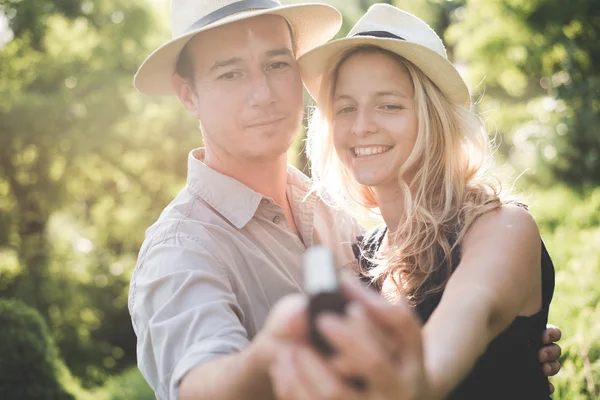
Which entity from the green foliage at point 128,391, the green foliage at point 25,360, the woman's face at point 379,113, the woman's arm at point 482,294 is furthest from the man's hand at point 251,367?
the green foliage at point 128,391

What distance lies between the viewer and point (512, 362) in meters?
2.36

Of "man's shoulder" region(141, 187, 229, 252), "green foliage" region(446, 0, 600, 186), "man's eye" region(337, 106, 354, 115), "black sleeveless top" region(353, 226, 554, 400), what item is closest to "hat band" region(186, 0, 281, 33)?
"man's eye" region(337, 106, 354, 115)

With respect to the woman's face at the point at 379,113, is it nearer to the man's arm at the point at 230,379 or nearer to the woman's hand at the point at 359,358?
the man's arm at the point at 230,379

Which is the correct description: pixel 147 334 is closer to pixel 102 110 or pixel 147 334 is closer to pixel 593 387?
pixel 593 387

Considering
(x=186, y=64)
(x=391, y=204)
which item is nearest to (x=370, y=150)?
(x=391, y=204)

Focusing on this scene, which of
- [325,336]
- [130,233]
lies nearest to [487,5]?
[130,233]

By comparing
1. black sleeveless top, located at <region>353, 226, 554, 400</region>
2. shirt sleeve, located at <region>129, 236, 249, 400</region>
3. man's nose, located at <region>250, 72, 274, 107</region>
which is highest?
man's nose, located at <region>250, 72, 274, 107</region>

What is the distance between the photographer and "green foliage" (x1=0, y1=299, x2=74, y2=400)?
5.64m

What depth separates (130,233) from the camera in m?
Answer: 13.5

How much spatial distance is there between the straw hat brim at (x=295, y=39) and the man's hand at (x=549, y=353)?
1.57 meters

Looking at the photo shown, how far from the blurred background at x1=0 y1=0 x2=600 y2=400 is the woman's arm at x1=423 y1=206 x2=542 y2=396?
27.6 feet

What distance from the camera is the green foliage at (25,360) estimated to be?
5637 mm

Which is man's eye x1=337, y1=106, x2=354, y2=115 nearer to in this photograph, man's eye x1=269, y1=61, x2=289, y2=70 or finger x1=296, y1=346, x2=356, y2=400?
man's eye x1=269, y1=61, x2=289, y2=70

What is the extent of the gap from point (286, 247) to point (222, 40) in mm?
853
